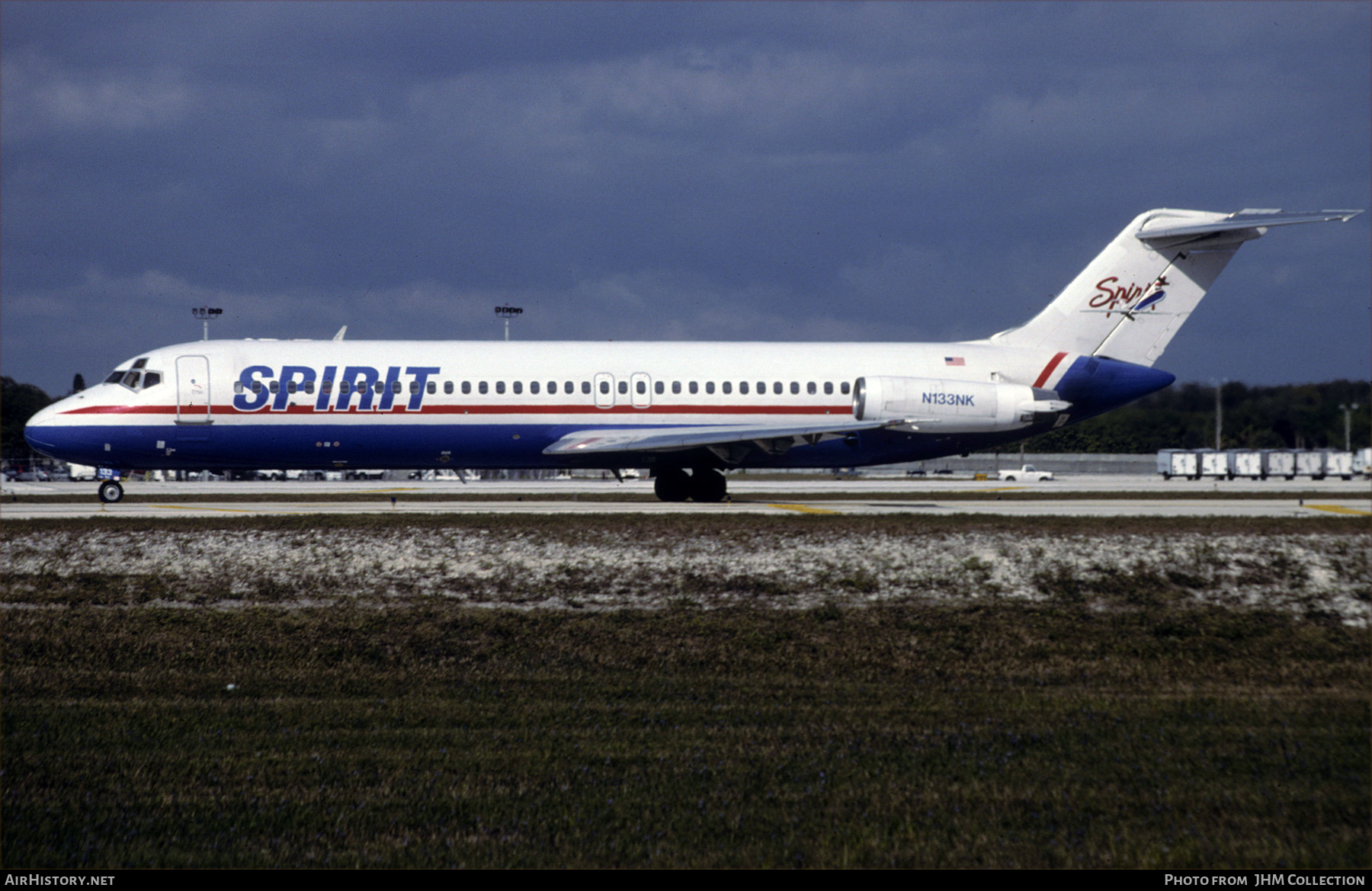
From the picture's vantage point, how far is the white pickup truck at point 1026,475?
3152 inches

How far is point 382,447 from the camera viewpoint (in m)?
29.0

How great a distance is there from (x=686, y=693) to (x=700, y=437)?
1709 centimetres

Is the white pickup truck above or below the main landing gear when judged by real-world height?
below

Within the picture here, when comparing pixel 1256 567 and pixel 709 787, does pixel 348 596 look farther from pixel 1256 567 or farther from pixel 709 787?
pixel 1256 567

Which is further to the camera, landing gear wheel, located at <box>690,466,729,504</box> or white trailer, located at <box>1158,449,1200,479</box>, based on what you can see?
white trailer, located at <box>1158,449,1200,479</box>

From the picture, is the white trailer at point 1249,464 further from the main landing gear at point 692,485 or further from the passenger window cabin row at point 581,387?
the main landing gear at point 692,485

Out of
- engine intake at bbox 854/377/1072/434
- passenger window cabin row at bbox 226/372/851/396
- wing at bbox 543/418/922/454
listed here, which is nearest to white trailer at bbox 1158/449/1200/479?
engine intake at bbox 854/377/1072/434

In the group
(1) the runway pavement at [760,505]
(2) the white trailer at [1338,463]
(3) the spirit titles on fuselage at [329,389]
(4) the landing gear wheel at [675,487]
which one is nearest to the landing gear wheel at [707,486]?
(4) the landing gear wheel at [675,487]

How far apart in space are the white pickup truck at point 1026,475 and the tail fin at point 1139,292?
48.1 metres

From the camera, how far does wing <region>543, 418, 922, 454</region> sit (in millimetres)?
28203

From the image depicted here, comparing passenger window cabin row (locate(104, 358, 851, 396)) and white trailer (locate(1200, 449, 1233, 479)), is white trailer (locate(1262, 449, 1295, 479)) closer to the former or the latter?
white trailer (locate(1200, 449, 1233, 479))

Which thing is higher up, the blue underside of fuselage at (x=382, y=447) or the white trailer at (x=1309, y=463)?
the blue underside of fuselage at (x=382, y=447)

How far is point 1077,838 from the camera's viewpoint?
271 inches

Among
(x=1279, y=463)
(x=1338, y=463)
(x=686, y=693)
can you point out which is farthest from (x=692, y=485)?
(x=1338, y=463)
